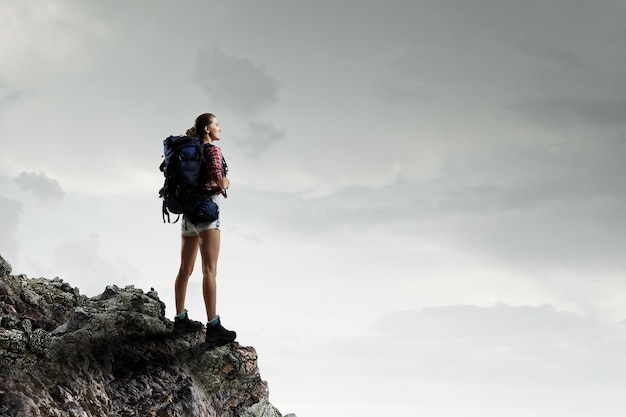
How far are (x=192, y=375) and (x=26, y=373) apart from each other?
3.18 m

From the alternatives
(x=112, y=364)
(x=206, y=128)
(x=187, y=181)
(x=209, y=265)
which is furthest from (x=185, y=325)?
(x=206, y=128)

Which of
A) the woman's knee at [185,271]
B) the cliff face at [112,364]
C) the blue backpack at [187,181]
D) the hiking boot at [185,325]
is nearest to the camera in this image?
the cliff face at [112,364]

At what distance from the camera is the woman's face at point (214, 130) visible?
43.2 feet

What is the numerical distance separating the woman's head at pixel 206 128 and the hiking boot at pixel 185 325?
12.3 ft

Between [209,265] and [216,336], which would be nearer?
[209,265]

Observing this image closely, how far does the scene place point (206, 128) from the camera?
13141 millimetres

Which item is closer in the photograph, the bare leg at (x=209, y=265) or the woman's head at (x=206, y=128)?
the bare leg at (x=209, y=265)

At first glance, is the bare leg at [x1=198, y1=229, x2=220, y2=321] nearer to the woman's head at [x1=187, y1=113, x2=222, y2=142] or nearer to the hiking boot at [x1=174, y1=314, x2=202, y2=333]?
the hiking boot at [x1=174, y1=314, x2=202, y2=333]

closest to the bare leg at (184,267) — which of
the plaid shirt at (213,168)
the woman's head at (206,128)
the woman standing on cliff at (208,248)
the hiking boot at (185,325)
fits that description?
the woman standing on cliff at (208,248)

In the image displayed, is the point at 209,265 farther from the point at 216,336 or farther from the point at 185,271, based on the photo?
the point at 216,336

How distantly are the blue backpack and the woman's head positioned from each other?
404 mm

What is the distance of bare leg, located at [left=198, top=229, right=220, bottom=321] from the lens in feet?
41.2

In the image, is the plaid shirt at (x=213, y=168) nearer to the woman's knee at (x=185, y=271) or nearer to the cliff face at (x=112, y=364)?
the woman's knee at (x=185, y=271)

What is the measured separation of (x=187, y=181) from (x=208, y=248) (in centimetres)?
137
